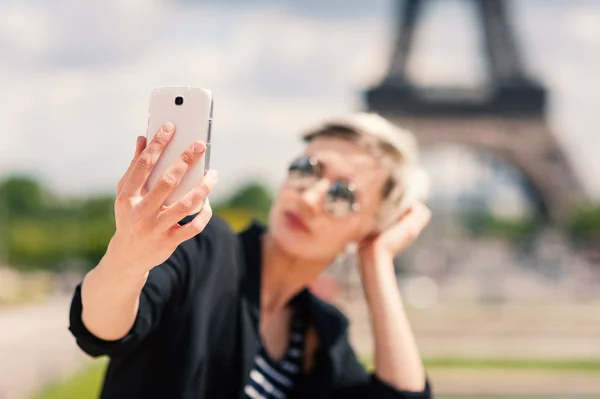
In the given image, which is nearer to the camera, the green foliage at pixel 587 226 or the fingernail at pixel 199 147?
the fingernail at pixel 199 147

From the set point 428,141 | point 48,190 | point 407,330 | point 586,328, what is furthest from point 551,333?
point 48,190

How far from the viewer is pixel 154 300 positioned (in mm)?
1930

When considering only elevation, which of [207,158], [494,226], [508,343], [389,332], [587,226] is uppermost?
[207,158]

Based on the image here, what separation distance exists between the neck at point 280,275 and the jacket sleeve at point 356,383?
205mm

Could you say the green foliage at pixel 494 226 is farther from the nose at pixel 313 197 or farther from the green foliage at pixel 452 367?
the nose at pixel 313 197

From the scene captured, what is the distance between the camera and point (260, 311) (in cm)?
234

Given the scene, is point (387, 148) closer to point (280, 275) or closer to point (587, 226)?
point (280, 275)

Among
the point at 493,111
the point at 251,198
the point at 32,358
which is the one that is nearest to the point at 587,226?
the point at 493,111

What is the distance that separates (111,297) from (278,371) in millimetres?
783

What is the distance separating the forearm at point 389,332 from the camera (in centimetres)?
241

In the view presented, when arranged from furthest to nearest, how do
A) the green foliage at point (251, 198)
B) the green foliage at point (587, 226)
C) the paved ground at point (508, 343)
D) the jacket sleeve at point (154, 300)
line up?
the green foliage at point (251, 198) < the green foliage at point (587, 226) < the paved ground at point (508, 343) < the jacket sleeve at point (154, 300)

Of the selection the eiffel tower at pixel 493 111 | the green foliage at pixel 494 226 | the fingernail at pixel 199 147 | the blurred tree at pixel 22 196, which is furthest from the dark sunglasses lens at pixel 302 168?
the green foliage at pixel 494 226

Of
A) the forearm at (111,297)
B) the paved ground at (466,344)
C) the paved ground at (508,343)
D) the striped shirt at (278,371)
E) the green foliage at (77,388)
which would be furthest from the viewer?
the paved ground at (508,343)

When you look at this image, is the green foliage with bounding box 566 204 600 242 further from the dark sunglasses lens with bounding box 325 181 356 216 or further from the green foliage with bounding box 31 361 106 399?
the dark sunglasses lens with bounding box 325 181 356 216
